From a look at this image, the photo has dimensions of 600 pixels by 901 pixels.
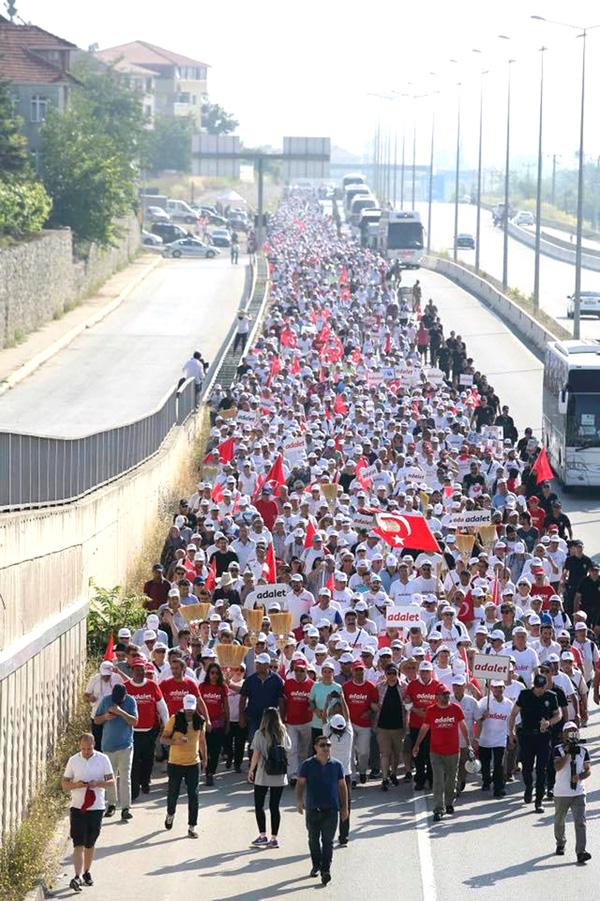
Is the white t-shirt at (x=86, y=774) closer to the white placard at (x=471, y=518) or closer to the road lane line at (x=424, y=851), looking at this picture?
the road lane line at (x=424, y=851)

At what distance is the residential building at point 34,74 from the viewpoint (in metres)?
87.2

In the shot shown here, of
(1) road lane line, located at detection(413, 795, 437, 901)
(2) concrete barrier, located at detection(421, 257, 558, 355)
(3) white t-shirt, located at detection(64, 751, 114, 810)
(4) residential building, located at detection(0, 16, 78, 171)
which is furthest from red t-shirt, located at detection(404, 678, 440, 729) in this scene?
(4) residential building, located at detection(0, 16, 78, 171)

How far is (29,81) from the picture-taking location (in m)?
87.6

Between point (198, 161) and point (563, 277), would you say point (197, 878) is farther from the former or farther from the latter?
point (198, 161)

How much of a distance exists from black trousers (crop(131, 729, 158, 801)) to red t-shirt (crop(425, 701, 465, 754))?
245 cm

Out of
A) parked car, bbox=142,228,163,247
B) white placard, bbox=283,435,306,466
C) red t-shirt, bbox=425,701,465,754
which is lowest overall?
red t-shirt, bbox=425,701,465,754

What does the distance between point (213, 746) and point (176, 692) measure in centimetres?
109

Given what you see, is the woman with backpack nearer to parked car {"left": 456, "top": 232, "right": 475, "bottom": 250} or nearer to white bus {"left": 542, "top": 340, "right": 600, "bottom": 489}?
white bus {"left": 542, "top": 340, "right": 600, "bottom": 489}

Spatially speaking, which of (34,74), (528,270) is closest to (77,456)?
(34,74)

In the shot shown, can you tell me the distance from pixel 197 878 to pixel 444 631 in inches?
176

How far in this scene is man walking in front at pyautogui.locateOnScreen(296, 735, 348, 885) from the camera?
14.5 metres

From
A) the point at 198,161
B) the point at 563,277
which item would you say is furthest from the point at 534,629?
the point at 198,161

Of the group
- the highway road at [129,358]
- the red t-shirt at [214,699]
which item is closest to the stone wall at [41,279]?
the highway road at [129,358]

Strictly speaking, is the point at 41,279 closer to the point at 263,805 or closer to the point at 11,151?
the point at 11,151
